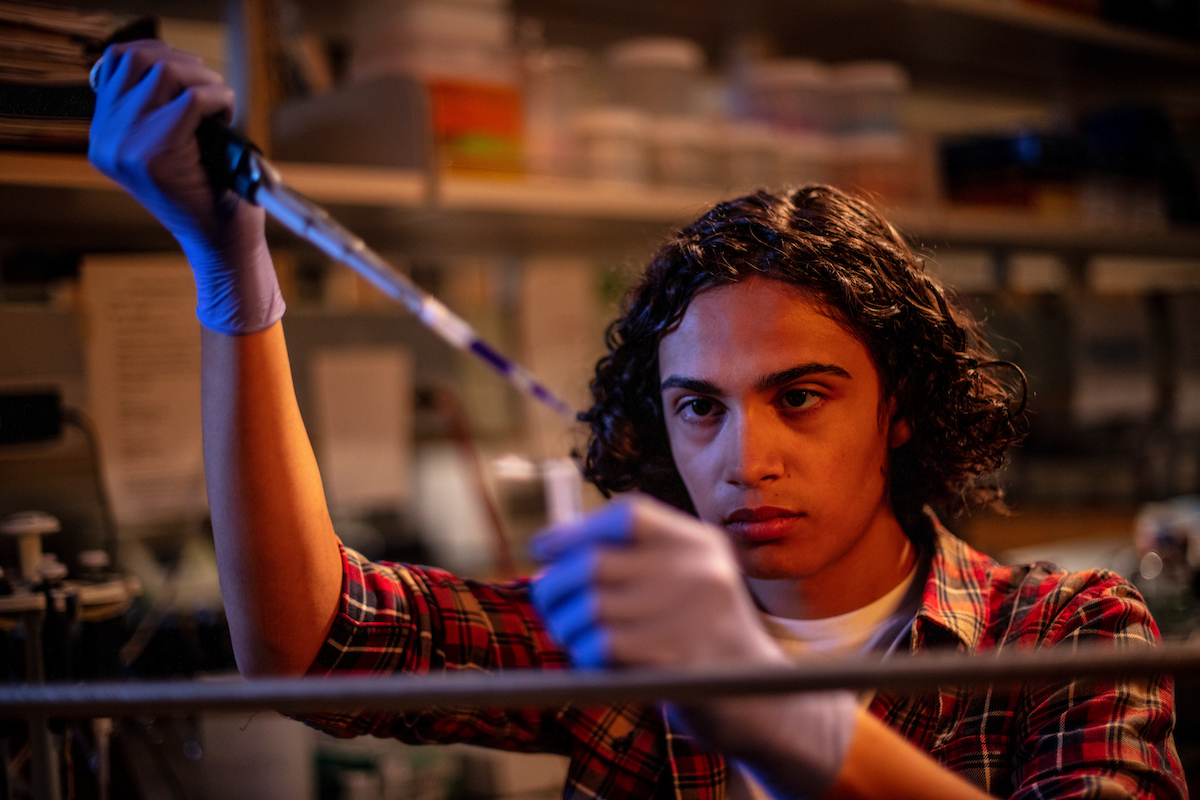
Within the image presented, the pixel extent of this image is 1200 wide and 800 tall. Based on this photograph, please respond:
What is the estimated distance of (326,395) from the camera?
5.40ft

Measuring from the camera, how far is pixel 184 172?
0.69 meters

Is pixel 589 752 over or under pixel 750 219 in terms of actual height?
under

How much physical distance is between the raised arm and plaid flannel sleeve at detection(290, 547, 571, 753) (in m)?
0.06

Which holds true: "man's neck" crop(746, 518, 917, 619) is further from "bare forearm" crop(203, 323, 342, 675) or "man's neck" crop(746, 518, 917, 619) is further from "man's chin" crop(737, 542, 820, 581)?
"bare forearm" crop(203, 323, 342, 675)

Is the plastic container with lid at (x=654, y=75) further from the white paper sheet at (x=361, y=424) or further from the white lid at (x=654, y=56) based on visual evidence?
the white paper sheet at (x=361, y=424)

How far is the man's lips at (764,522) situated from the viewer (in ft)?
2.47

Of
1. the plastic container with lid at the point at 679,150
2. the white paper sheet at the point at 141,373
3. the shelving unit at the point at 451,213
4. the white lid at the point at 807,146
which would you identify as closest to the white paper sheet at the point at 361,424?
the shelving unit at the point at 451,213

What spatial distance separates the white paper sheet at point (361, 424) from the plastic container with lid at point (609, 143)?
57cm

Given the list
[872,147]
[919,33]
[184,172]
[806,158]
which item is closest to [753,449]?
[184,172]

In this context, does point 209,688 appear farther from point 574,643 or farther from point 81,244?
point 81,244

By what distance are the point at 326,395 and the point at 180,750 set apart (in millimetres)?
711

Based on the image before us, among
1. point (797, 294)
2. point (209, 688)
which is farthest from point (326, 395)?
point (209, 688)

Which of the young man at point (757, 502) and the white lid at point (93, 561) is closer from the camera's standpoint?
the young man at point (757, 502)

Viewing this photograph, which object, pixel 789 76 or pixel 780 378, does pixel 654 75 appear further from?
pixel 780 378
